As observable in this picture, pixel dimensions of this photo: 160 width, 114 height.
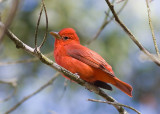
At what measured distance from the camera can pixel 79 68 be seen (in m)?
3.44

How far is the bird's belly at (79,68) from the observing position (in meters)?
3.40

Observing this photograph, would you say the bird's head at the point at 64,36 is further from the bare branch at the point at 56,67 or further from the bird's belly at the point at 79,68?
the bare branch at the point at 56,67

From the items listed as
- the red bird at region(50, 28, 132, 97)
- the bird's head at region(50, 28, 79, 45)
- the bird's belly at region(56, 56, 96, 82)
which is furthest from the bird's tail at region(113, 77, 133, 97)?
the bird's head at region(50, 28, 79, 45)

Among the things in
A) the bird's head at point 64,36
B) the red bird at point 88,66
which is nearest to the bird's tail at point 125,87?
the red bird at point 88,66

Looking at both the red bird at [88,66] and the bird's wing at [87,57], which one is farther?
the bird's wing at [87,57]

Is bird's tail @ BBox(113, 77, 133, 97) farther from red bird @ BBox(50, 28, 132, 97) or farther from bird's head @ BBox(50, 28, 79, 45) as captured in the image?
bird's head @ BBox(50, 28, 79, 45)

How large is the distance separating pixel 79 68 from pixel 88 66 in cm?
15

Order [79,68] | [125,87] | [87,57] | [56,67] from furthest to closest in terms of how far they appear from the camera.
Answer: [87,57], [79,68], [125,87], [56,67]

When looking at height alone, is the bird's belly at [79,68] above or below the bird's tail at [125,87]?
below

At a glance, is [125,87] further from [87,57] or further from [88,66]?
[87,57]

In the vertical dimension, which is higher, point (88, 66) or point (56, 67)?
point (56, 67)

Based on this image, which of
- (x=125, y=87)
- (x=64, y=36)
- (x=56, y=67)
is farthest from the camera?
(x=64, y=36)

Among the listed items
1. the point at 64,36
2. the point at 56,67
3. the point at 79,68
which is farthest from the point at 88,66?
the point at 56,67

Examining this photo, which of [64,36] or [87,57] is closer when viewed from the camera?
[87,57]
